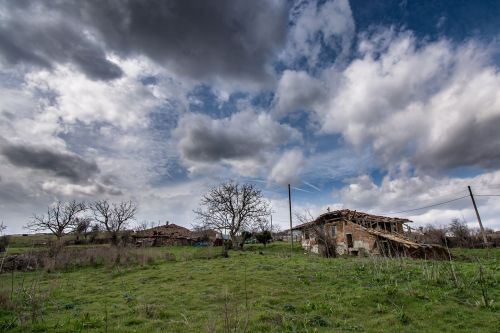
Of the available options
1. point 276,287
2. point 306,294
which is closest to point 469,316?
point 306,294

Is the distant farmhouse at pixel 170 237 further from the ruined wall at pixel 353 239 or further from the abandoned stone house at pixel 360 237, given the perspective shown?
the ruined wall at pixel 353 239

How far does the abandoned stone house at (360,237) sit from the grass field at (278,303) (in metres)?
10.8

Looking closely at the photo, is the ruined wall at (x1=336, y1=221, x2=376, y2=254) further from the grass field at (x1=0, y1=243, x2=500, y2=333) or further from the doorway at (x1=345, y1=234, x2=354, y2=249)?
the grass field at (x1=0, y1=243, x2=500, y2=333)

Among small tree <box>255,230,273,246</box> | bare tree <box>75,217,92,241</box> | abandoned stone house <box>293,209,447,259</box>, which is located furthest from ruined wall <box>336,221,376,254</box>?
bare tree <box>75,217,92,241</box>

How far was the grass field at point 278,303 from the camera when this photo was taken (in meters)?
8.27

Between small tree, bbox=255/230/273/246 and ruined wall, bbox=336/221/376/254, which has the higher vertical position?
small tree, bbox=255/230/273/246

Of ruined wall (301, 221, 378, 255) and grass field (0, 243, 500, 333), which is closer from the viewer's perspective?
grass field (0, 243, 500, 333)

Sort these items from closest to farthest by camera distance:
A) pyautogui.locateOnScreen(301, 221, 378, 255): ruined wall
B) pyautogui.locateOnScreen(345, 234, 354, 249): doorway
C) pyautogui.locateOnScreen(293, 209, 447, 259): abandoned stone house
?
1. pyautogui.locateOnScreen(293, 209, 447, 259): abandoned stone house
2. pyautogui.locateOnScreen(301, 221, 378, 255): ruined wall
3. pyautogui.locateOnScreen(345, 234, 354, 249): doorway

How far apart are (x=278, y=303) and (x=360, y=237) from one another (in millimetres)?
25713

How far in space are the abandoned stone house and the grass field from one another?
35.6 ft

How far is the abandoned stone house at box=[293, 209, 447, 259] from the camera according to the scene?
27141 mm

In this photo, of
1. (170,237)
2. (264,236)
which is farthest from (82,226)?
(264,236)

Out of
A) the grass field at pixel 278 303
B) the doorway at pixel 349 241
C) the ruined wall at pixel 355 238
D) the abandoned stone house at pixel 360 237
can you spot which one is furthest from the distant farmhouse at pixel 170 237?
the grass field at pixel 278 303

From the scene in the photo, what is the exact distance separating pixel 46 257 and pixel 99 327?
19.5 metres
